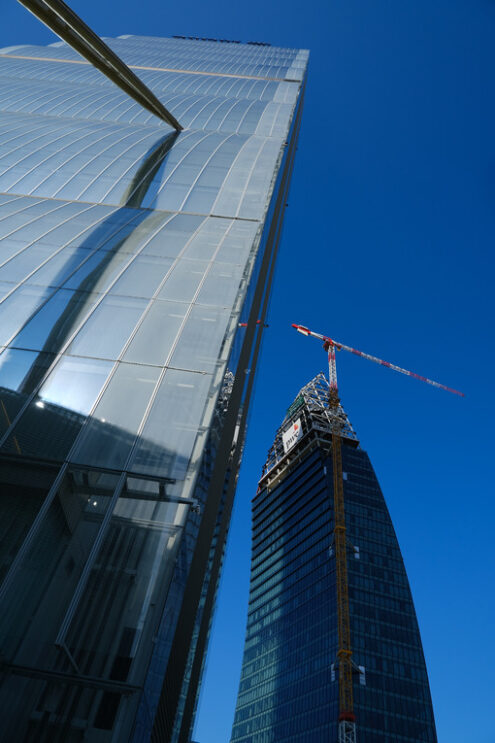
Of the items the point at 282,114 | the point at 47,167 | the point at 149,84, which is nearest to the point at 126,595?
the point at 47,167

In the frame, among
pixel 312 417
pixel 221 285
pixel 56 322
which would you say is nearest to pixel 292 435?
pixel 312 417

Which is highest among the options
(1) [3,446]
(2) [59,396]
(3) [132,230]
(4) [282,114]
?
(4) [282,114]

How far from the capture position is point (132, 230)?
20625 mm

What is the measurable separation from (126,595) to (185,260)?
11.9 m

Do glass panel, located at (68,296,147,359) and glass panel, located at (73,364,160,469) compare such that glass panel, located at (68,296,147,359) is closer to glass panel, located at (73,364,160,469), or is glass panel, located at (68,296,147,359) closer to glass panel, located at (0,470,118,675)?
glass panel, located at (73,364,160,469)

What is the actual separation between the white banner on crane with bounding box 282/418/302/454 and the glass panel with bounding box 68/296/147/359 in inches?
5668

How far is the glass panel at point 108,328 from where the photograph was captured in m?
14.4

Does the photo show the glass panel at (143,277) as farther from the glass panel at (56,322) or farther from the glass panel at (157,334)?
the glass panel at (56,322)

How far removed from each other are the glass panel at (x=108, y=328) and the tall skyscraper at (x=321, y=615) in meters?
102

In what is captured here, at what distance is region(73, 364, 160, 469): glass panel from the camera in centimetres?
1194

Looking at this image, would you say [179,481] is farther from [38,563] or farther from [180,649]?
[180,649]

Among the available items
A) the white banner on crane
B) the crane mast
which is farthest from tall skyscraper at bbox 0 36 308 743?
the white banner on crane

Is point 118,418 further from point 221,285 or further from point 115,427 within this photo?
point 221,285

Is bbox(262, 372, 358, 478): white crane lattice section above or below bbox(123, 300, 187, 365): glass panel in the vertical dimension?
above
